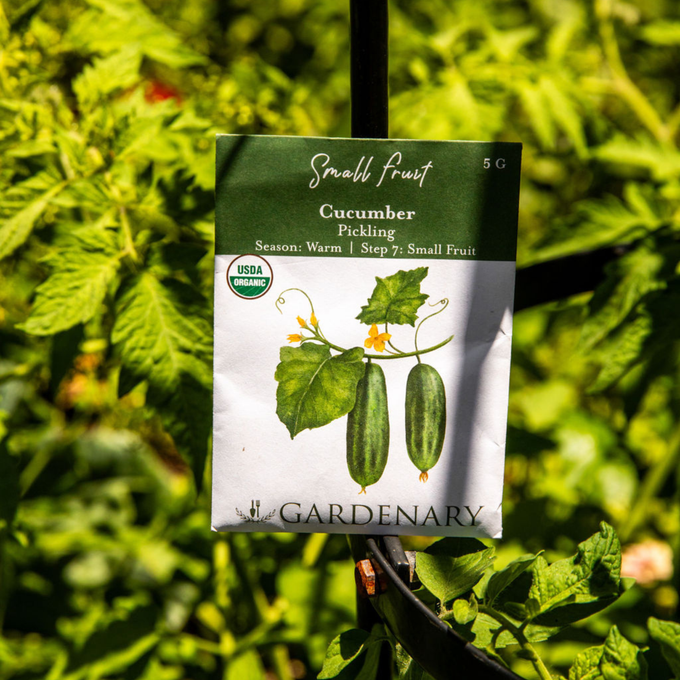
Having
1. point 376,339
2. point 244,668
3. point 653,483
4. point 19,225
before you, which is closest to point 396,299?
point 376,339

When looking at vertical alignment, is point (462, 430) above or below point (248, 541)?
above

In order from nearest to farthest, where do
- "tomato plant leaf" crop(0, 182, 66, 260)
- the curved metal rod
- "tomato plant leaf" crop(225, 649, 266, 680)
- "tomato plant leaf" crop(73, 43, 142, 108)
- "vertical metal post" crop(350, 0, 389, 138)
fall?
the curved metal rod
"vertical metal post" crop(350, 0, 389, 138)
"tomato plant leaf" crop(0, 182, 66, 260)
"tomato plant leaf" crop(73, 43, 142, 108)
"tomato plant leaf" crop(225, 649, 266, 680)

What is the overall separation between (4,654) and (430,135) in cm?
111

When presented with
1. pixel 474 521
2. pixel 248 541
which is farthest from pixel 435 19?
pixel 474 521

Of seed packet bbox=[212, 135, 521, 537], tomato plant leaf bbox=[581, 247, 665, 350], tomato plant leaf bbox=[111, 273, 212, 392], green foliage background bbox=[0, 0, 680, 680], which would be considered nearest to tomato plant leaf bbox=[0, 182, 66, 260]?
green foliage background bbox=[0, 0, 680, 680]

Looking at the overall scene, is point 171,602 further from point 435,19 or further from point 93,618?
point 435,19

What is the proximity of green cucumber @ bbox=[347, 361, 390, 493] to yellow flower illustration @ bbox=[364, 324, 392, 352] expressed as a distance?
2cm

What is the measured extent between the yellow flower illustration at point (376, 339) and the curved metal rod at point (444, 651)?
201 mm

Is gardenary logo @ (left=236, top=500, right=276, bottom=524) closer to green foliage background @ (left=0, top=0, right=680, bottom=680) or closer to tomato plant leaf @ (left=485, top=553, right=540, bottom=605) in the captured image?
green foliage background @ (left=0, top=0, right=680, bottom=680)

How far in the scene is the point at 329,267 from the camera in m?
0.61

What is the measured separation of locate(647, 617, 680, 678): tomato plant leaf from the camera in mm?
537

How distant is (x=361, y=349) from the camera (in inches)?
24.3

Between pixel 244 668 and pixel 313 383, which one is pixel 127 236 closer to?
pixel 313 383

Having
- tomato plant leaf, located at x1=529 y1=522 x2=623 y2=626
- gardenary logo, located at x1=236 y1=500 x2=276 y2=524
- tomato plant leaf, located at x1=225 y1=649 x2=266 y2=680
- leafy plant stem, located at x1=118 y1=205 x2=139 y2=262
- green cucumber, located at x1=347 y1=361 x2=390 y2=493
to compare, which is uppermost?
leafy plant stem, located at x1=118 y1=205 x2=139 y2=262
